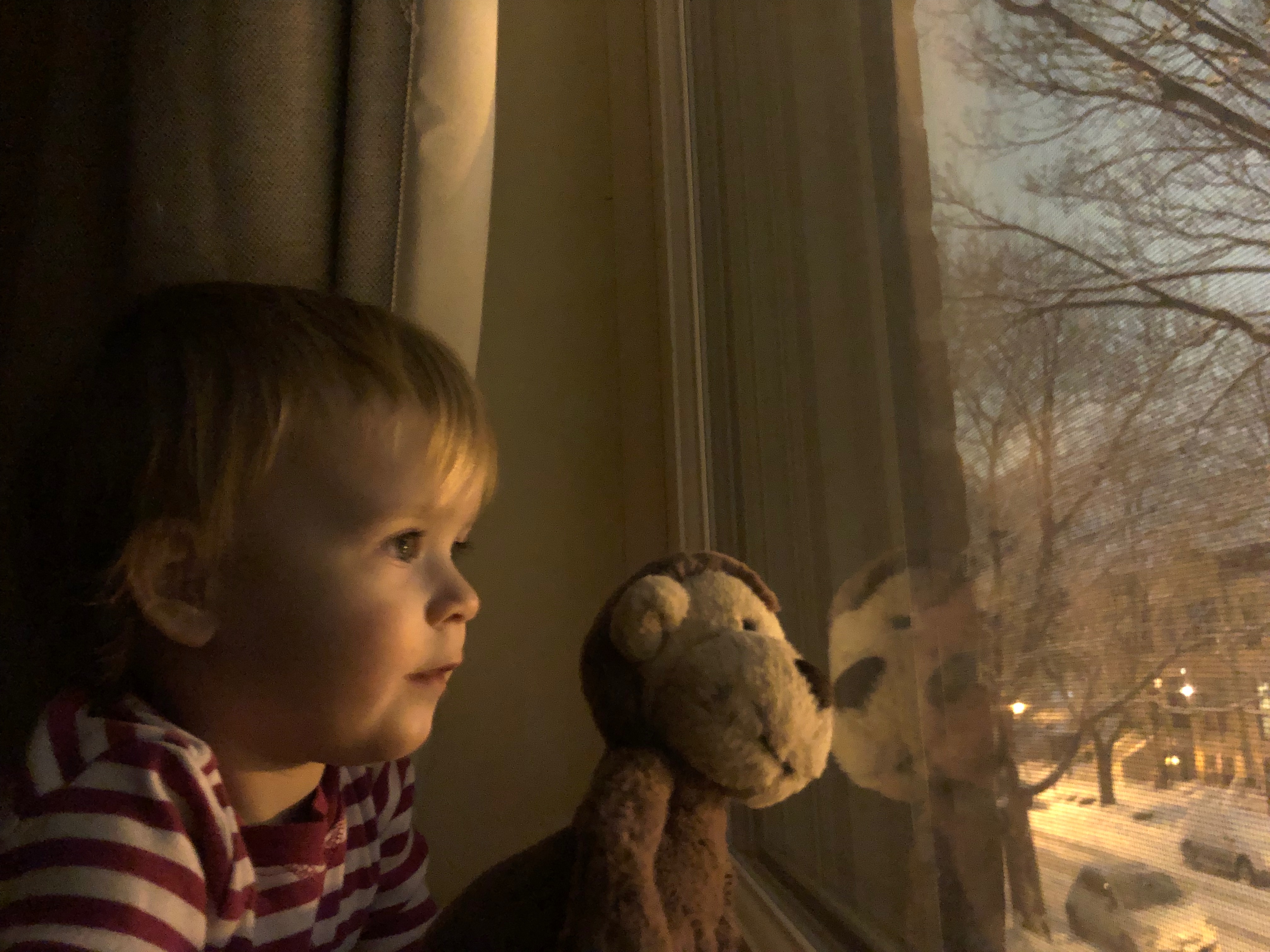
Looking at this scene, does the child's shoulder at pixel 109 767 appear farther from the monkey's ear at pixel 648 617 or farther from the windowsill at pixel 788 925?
the windowsill at pixel 788 925

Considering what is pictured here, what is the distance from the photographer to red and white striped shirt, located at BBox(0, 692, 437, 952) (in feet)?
1.57

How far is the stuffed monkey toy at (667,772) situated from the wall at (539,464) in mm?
519

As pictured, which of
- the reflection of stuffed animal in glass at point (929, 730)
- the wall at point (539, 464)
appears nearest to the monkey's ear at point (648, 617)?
the reflection of stuffed animal in glass at point (929, 730)

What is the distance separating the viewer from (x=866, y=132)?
2.27ft

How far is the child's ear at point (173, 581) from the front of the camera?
22.4 inches

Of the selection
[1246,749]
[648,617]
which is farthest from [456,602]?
[1246,749]

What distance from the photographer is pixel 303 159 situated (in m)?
0.76

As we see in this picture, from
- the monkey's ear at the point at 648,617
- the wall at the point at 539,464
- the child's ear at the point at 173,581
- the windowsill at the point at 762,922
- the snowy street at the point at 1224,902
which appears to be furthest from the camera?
the wall at the point at 539,464

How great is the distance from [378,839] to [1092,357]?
0.70 m

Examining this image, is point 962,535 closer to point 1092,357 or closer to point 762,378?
point 1092,357

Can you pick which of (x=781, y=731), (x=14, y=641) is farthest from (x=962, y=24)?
(x=14, y=641)

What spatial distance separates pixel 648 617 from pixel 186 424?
1.16 ft

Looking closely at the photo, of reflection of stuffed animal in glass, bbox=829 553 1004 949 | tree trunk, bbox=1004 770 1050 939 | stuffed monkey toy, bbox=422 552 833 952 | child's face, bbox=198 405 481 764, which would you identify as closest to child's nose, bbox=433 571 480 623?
child's face, bbox=198 405 481 764

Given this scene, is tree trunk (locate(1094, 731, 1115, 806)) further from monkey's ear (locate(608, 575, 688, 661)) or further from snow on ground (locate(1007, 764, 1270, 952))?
monkey's ear (locate(608, 575, 688, 661))
